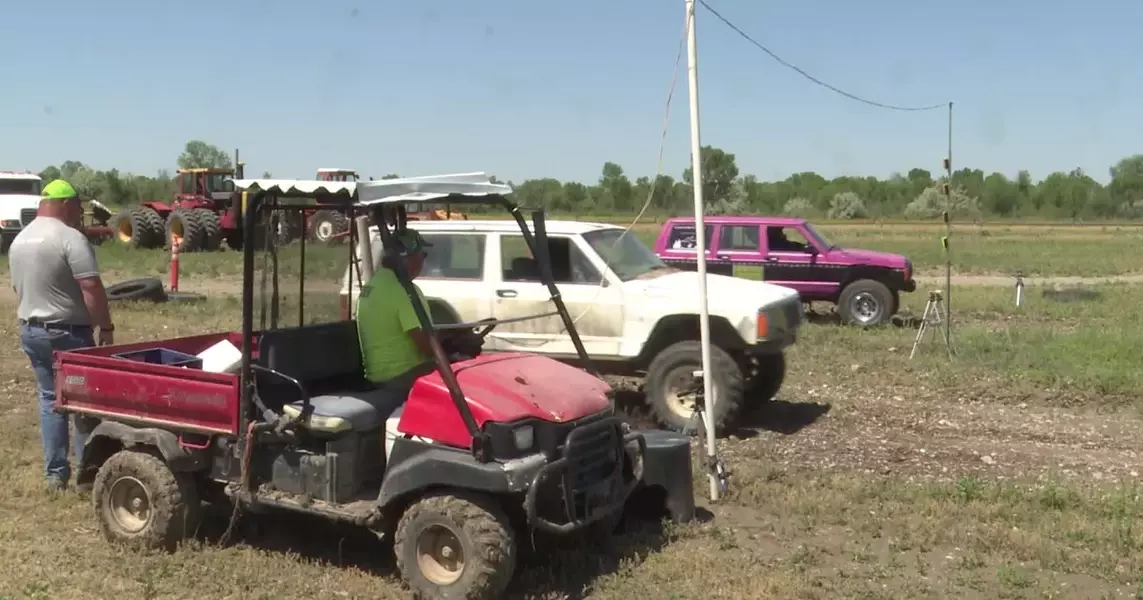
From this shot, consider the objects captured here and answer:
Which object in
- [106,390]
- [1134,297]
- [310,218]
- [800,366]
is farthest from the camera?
[1134,297]

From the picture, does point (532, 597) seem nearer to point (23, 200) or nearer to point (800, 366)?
point (800, 366)

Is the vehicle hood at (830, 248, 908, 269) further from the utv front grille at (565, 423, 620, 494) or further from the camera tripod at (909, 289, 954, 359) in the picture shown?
the utv front grille at (565, 423, 620, 494)

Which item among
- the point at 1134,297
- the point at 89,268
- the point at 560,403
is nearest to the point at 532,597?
the point at 560,403

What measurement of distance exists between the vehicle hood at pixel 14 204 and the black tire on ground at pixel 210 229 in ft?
16.0

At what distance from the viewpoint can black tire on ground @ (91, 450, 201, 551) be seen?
5844 mm

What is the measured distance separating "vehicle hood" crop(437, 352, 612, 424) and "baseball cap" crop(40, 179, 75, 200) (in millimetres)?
2945

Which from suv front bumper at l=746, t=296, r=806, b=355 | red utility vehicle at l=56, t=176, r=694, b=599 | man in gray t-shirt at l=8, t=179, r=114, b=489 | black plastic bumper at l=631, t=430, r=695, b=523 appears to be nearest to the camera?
red utility vehicle at l=56, t=176, r=694, b=599

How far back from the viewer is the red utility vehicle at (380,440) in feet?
16.8

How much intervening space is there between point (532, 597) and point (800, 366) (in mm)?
7434

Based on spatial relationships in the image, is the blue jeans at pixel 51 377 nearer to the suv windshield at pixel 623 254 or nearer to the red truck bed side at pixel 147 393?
the red truck bed side at pixel 147 393

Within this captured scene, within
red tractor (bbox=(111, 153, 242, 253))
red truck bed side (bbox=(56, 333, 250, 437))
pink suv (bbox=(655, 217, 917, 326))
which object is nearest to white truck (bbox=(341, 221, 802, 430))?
red truck bed side (bbox=(56, 333, 250, 437))

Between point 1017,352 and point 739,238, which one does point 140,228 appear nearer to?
point 739,238

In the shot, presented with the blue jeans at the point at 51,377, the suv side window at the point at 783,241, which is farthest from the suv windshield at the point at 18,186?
the blue jeans at the point at 51,377

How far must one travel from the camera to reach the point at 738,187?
60344 millimetres
